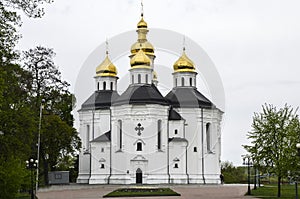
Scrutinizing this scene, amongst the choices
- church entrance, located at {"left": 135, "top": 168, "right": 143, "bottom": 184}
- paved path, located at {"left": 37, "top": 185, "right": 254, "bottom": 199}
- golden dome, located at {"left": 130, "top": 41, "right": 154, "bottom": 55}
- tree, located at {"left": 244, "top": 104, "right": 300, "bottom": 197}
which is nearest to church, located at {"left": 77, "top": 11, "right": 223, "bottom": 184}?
church entrance, located at {"left": 135, "top": 168, "right": 143, "bottom": 184}

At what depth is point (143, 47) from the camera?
70375 millimetres

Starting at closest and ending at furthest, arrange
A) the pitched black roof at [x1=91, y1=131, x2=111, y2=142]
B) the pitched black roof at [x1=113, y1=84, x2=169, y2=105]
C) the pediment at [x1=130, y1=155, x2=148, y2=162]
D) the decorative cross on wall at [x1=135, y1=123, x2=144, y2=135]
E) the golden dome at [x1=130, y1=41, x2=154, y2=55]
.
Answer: the pediment at [x1=130, y1=155, x2=148, y2=162] < the decorative cross on wall at [x1=135, y1=123, x2=144, y2=135] < the pitched black roof at [x1=113, y1=84, x2=169, y2=105] < the pitched black roof at [x1=91, y1=131, x2=111, y2=142] < the golden dome at [x1=130, y1=41, x2=154, y2=55]

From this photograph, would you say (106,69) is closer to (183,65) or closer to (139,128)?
(183,65)

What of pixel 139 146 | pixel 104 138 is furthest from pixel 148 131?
pixel 104 138

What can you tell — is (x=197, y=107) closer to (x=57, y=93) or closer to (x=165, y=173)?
(x=165, y=173)

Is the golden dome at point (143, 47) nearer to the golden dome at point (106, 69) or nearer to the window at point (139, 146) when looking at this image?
the golden dome at point (106, 69)

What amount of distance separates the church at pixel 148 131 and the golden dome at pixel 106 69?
0.36 metres

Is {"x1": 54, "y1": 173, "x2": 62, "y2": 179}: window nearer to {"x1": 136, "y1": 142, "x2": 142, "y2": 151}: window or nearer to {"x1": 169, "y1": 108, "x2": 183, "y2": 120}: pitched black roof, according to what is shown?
{"x1": 136, "y1": 142, "x2": 142, "y2": 151}: window

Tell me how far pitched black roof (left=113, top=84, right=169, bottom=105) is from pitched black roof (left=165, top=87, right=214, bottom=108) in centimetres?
355

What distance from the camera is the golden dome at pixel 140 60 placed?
6400cm

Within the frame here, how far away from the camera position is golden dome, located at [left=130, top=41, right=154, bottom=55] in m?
69.9

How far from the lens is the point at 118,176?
59531 millimetres

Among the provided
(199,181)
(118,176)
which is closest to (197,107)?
(199,181)

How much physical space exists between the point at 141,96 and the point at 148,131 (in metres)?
4.21
